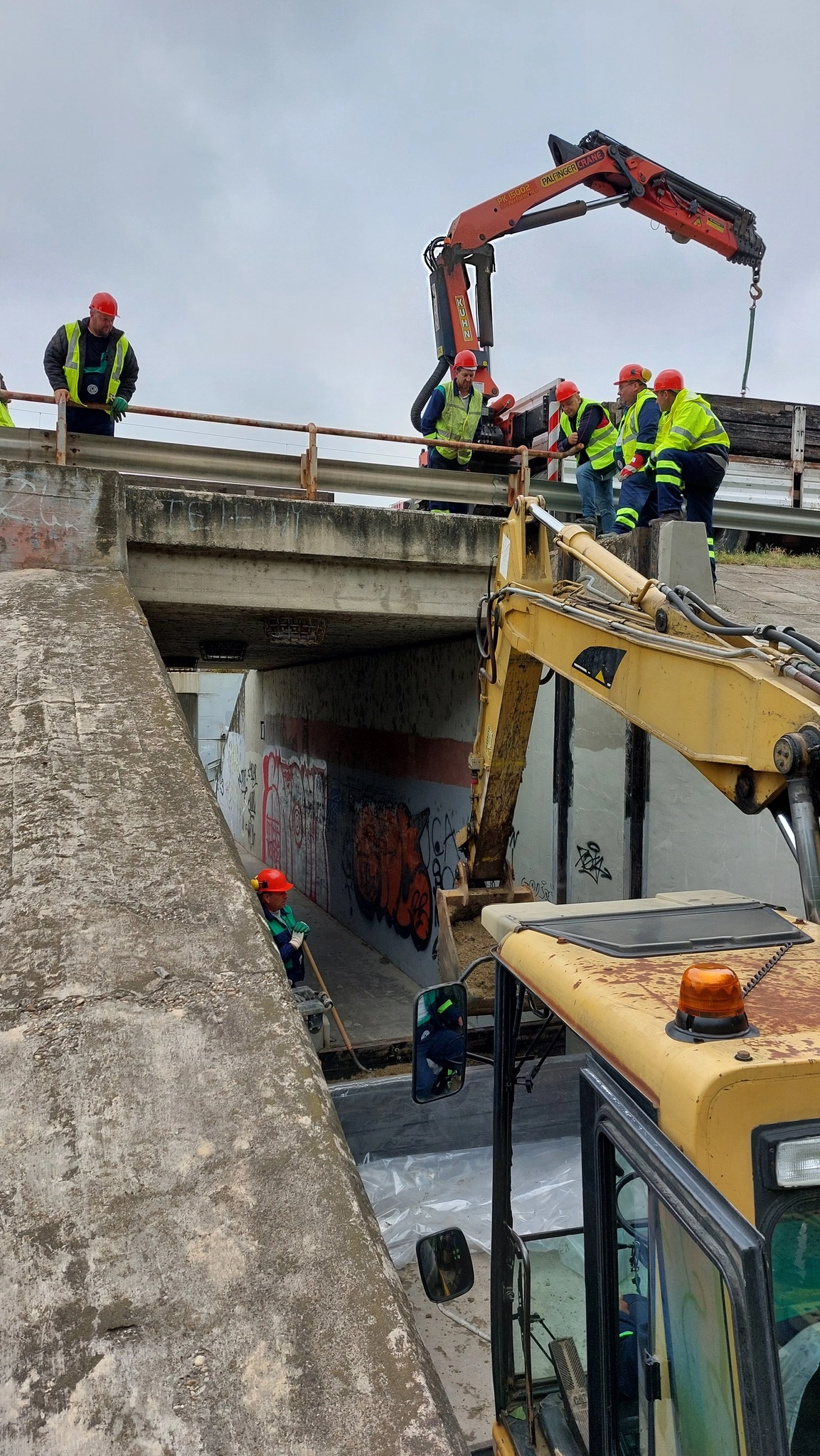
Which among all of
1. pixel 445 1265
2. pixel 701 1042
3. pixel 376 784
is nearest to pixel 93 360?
pixel 376 784

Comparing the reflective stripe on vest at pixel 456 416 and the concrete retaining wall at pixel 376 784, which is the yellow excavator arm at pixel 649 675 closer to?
the reflective stripe on vest at pixel 456 416

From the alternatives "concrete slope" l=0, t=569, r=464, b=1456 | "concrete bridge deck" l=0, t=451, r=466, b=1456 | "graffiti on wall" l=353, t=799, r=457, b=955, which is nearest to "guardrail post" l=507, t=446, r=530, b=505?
"graffiti on wall" l=353, t=799, r=457, b=955

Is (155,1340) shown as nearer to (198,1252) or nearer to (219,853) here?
(198,1252)

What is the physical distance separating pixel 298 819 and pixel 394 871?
5.26 metres

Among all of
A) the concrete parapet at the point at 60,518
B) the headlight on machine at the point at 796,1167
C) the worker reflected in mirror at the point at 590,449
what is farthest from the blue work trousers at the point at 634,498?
the headlight on machine at the point at 796,1167

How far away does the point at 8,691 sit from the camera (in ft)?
15.3

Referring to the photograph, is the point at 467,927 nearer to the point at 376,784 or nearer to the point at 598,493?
the point at 598,493

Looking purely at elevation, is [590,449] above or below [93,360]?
below

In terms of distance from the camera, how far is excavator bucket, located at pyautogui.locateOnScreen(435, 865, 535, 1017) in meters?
6.26

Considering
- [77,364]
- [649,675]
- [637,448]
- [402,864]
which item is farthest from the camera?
[402,864]

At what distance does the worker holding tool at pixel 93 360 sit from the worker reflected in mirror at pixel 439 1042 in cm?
659

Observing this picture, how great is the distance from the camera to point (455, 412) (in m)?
9.38

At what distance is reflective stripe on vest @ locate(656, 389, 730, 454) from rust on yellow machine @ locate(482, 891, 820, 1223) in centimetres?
511

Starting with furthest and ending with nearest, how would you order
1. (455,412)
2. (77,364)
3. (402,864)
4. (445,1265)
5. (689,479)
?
(402,864)
(455,412)
(77,364)
(689,479)
(445,1265)
